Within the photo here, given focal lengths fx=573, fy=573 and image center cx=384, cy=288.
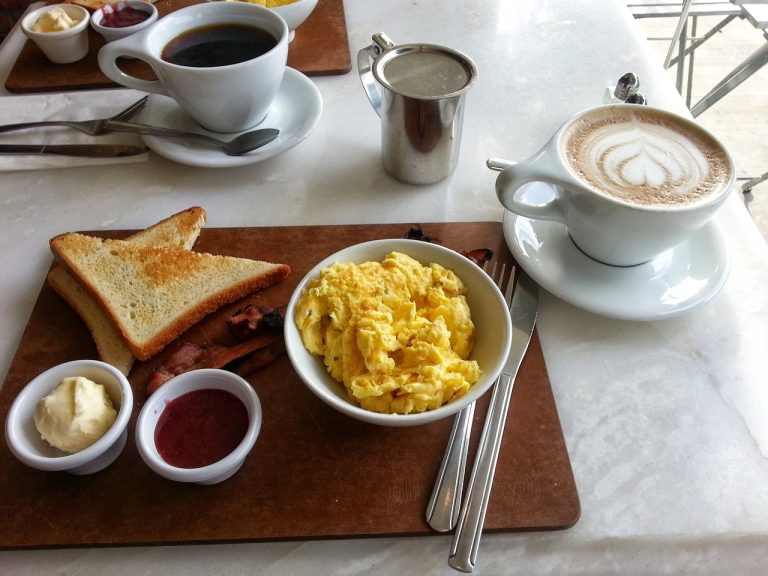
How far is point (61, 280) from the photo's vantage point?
3.76 feet

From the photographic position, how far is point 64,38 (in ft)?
5.21

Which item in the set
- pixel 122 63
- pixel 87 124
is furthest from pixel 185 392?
pixel 122 63

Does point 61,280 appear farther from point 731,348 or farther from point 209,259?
point 731,348

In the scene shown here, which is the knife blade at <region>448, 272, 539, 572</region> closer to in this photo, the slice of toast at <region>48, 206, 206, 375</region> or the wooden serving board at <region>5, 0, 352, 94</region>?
the slice of toast at <region>48, 206, 206, 375</region>

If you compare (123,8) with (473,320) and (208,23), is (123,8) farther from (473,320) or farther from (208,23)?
(473,320)

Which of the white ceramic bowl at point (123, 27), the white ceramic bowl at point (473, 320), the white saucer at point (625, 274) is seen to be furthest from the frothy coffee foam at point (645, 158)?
the white ceramic bowl at point (123, 27)

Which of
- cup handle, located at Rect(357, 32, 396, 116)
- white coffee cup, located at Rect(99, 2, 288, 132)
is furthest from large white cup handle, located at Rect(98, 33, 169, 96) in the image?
cup handle, located at Rect(357, 32, 396, 116)

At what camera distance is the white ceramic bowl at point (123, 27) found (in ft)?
5.19

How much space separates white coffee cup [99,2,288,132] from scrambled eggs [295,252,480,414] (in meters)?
0.56

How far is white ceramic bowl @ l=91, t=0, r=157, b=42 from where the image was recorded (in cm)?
158

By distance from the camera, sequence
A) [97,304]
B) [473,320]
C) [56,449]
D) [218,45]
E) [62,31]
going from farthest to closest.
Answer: [62,31], [218,45], [97,304], [473,320], [56,449]

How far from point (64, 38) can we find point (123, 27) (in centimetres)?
16

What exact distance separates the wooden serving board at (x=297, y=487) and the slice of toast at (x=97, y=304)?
7cm

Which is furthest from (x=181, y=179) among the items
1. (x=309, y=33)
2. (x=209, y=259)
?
(x=309, y=33)
